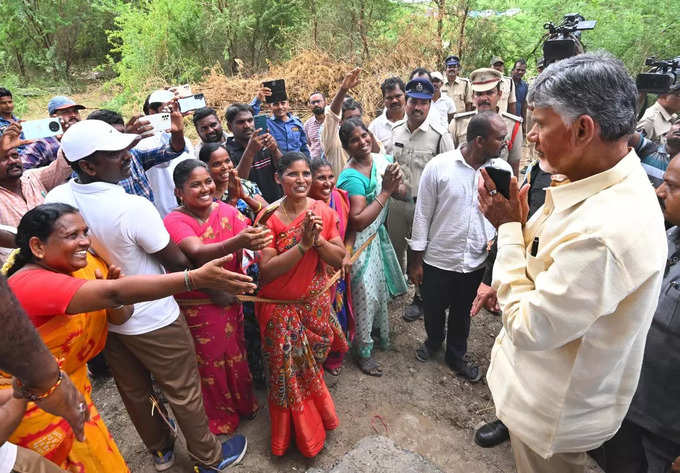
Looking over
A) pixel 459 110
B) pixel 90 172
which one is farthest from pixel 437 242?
pixel 459 110

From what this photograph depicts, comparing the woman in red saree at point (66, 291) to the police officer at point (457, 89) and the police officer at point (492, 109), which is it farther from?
the police officer at point (457, 89)

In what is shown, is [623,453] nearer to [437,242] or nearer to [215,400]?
[437,242]

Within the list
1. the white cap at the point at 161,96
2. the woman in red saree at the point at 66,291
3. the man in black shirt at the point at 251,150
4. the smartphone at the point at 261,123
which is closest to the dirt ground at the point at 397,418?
the woman in red saree at the point at 66,291

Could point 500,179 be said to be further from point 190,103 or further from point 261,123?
point 190,103

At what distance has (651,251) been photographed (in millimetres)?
1190

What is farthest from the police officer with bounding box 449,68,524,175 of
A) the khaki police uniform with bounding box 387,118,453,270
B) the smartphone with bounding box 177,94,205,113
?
the smartphone with bounding box 177,94,205,113

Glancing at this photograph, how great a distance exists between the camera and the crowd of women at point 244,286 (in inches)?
61.0

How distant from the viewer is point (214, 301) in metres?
2.36

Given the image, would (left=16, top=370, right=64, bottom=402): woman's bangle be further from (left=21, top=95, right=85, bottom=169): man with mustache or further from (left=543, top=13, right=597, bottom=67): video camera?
(left=543, top=13, right=597, bottom=67): video camera

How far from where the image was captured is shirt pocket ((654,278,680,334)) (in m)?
1.70

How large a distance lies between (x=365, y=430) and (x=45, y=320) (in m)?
2.02

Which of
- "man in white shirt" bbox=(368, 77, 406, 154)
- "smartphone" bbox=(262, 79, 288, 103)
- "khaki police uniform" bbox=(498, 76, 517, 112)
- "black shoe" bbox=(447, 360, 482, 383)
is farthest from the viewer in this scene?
"khaki police uniform" bbox=(498, 76, 517, 112)

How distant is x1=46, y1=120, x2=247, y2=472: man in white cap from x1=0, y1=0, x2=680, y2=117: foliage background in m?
8.20

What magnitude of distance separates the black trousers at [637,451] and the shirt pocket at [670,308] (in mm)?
526
